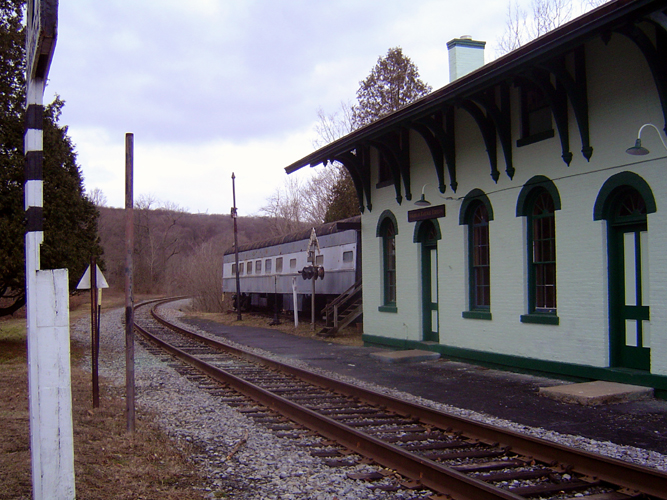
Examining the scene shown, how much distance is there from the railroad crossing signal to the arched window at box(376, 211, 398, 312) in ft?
14.5

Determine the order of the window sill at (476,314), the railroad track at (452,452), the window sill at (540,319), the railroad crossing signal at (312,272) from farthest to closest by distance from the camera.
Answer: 1. the railroad crossing signal at (312,272)
2. the window sill at (476,314)
3. the window sill at (540,319)
4. the railroad track at (452,452)

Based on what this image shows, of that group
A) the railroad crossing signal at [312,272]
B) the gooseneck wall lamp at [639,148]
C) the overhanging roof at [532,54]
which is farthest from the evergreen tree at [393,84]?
Answer: the gooseneck wall lamp at [639,148]

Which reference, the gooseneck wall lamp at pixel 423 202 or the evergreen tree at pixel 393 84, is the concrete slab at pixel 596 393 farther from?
the evergreen tree at pixel 393 84

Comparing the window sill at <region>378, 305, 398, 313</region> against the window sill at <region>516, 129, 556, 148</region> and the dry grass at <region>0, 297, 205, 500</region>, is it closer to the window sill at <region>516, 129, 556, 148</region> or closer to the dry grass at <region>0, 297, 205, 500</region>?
the window sill at <region>516, 129, 556, 148</region>

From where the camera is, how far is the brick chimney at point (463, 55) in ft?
52.4

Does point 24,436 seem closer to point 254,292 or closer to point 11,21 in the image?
point 11,21

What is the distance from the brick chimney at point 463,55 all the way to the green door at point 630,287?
783 centimetres

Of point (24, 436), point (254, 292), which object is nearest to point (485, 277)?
point (24, 436)

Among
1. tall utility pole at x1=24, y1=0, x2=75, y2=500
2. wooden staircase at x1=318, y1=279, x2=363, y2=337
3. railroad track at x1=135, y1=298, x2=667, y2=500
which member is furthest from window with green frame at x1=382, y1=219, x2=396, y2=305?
tall utility pole at x1=24, y1=0, x2=75, y2=500

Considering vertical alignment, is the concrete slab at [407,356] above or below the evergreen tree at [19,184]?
below

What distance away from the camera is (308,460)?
19.4 ft

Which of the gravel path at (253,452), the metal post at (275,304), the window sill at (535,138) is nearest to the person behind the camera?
the gravel path at (253,452)

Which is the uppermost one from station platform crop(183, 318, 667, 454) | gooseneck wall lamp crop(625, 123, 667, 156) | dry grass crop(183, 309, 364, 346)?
gooseneck wall lamp crop(625, 123, 667, 156)

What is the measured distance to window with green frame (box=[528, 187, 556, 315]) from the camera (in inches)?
414
